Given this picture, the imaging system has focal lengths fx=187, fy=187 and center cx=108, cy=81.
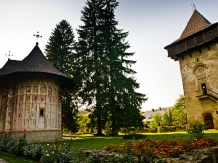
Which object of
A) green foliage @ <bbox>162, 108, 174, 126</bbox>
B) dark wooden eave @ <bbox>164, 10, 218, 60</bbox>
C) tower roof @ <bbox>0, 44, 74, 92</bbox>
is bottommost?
green foliage @ <bbox>162, 108, 174, 126</bbox>

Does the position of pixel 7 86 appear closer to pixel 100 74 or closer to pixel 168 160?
pixel 100 74

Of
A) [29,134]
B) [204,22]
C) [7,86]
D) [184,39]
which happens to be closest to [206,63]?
[184,39]

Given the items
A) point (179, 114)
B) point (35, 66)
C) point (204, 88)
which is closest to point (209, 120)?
point (204, 88)

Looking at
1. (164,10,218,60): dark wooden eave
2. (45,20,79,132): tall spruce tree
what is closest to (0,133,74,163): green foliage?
(45,20,79,132): tall spruce tree

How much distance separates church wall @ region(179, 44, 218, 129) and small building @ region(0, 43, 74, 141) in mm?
15377

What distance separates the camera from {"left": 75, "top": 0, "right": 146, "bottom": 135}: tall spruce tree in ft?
65.9

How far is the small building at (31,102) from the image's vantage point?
613 inches

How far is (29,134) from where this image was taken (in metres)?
15.2

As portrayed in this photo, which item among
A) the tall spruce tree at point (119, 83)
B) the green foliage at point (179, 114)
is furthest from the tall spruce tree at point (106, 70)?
the green foliage at point (179, 114)

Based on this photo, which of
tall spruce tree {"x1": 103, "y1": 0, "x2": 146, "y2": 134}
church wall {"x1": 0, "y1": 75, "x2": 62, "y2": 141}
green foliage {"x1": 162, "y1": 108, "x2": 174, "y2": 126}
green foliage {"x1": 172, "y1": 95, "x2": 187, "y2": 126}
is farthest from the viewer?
green foliage {"x1": 162, "y1": 108, "x2": 174, "y2": 126}

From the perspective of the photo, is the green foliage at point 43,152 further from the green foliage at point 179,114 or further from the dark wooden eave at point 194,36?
the green foliage at point 179,114

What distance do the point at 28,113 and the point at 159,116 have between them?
108ft

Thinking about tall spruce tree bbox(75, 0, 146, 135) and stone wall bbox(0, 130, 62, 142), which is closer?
stone wall bbox(0, 130, 62, 142)

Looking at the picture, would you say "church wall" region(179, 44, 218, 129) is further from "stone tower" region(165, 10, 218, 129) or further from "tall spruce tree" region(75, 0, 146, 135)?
"tall spruce tree" region(75, 0, 146, 135)
